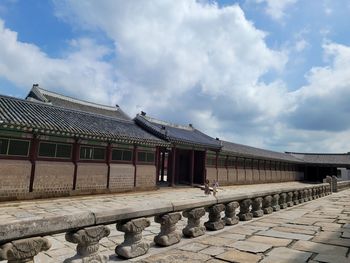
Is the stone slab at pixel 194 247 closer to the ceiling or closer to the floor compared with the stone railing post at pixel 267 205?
closer to the floor

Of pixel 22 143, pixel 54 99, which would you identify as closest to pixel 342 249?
pixel 22 143

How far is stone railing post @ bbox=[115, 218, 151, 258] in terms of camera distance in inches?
189

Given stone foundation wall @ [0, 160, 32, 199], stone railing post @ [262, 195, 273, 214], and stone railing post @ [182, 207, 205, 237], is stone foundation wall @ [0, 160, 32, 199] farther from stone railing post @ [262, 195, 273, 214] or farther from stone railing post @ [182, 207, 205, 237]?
stone railing post @ [262, 195, 273, 214]

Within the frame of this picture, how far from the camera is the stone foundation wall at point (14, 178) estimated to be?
13320mm

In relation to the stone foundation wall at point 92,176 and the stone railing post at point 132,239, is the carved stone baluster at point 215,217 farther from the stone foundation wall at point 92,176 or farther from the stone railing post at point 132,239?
the stone foundation wall at point 92,176

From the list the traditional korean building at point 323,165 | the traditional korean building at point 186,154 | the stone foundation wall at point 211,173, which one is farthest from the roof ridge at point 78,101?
the traditional korean building at point 323,165

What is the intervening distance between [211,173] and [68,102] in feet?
43.7

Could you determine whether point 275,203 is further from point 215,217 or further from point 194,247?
point 194,247

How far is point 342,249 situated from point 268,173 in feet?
109

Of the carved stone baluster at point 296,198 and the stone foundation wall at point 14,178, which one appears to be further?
the carved stone baluster at point 296,198

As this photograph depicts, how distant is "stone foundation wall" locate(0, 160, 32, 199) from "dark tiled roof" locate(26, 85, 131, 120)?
704 centimetres

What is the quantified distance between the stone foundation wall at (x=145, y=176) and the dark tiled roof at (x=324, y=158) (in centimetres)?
3424

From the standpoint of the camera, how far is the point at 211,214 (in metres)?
7.24

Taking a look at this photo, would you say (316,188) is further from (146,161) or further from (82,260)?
(82,260)
